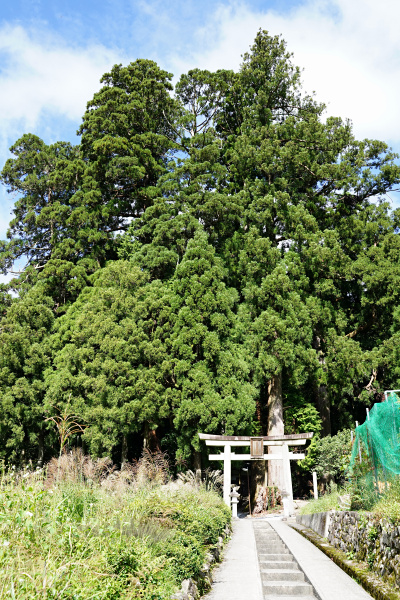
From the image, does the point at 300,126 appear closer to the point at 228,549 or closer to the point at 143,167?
the point at 143,167

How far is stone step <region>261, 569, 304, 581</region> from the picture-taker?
5.17m

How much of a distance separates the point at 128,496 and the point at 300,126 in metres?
17.8

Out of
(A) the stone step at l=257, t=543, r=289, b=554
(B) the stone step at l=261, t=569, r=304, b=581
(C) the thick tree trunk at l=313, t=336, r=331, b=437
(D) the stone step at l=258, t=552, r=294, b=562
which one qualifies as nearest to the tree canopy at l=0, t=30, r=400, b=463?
(C) the thick tree trunk at l=313, t=336, r=331, b=437

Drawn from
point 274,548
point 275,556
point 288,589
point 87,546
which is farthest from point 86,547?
point 274,548

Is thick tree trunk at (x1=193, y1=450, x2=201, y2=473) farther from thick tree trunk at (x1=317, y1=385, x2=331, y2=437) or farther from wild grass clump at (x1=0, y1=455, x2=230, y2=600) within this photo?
wild grass clump at (x1=0, y1=455, x2=230, y2=600)

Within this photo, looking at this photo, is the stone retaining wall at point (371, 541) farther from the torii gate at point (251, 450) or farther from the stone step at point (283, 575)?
the torii gate at point (251, 450)

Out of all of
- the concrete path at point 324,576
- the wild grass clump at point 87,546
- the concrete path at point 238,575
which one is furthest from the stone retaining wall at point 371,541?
the wild grass clump at point 87,546

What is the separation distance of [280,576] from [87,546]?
122 inches

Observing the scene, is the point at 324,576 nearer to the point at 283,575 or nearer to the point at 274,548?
the point at 283,575

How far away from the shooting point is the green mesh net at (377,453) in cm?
499

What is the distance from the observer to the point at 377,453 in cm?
544

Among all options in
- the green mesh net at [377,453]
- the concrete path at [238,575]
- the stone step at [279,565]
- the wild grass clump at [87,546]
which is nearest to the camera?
the wild grass clump at [87,546]

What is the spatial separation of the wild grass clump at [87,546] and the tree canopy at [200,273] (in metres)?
9.66

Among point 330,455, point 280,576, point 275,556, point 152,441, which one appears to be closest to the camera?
point 280,576
